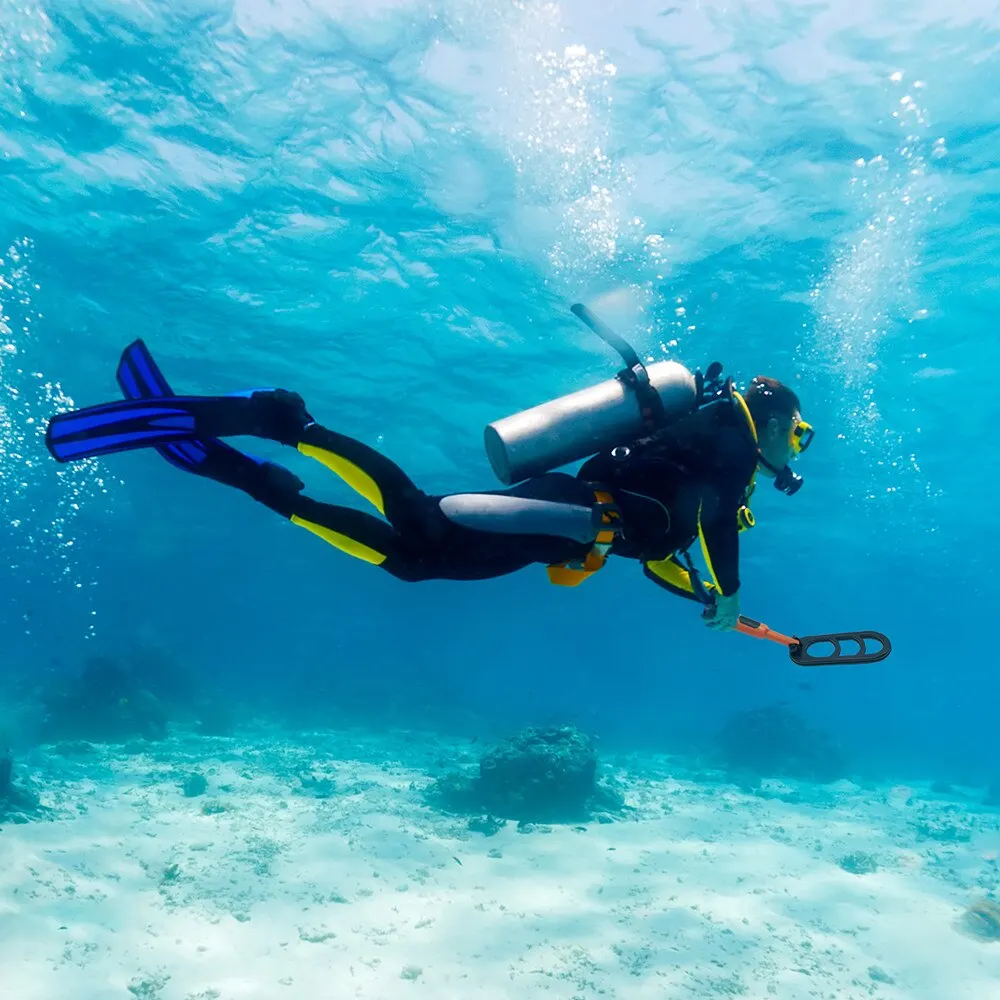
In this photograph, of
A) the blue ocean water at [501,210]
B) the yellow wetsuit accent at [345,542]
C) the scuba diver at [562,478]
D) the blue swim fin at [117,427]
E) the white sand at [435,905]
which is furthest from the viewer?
the blue ocean water at [501,210]

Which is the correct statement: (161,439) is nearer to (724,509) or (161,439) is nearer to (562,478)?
(562,478)

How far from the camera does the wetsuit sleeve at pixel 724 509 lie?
4355 millimetres

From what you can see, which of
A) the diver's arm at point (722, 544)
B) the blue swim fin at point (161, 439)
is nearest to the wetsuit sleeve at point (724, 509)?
the diver's arm at point (722, 544)

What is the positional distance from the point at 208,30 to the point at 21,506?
40038 millimetres

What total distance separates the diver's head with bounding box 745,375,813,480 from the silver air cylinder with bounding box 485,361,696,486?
715 millimetres

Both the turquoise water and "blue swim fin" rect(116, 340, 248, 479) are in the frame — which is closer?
"blue swim fin" rect(116, 340, 248, 479)

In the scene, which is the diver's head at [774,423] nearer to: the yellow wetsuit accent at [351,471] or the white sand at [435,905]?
the yellow wetsuit accent at [351,471]

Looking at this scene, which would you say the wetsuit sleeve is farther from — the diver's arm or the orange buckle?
the orange buckle

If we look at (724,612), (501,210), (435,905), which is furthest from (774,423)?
(501,210)

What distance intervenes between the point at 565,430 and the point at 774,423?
154 centimetres

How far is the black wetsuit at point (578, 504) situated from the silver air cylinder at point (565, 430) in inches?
7.5

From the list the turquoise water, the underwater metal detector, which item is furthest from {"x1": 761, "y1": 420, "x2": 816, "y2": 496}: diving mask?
the turquoise water

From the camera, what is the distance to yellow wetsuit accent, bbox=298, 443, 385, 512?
409 cm

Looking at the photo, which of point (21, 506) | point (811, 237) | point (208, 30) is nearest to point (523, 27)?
point (208, 30)
